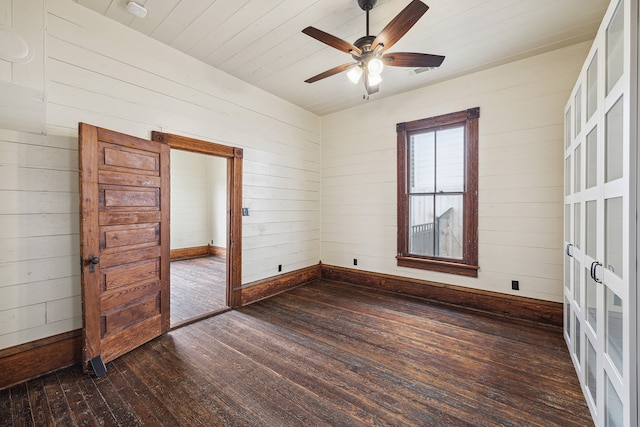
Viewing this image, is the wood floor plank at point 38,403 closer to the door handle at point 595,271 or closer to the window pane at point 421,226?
the door handle at point 595,271

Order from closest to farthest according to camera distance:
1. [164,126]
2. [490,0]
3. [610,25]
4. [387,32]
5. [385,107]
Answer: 1. [610,25]
2. [387,32]
3. [490,0]
4. [164,126]
5. [385,107]

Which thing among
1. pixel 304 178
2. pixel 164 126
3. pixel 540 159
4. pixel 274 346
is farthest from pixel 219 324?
pixel 540 159

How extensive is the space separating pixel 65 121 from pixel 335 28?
Answer: 266 centimetres

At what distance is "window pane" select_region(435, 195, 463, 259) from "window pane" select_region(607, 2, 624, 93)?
2441mm

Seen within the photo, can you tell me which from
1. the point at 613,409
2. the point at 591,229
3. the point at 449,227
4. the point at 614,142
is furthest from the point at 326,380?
the point at 449,227

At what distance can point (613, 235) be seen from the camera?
55.6 inches

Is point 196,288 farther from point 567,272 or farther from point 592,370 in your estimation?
point 567,272

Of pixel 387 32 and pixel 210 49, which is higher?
pixel 210 49

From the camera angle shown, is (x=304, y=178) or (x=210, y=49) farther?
(x=304, y=178)

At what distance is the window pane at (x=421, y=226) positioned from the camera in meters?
4.07

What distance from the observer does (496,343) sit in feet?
8.98

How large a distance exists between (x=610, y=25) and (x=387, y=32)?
1.30 meters

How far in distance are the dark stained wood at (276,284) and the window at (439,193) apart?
1692 mm

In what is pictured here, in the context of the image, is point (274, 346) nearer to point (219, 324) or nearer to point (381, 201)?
point (219, 324)
